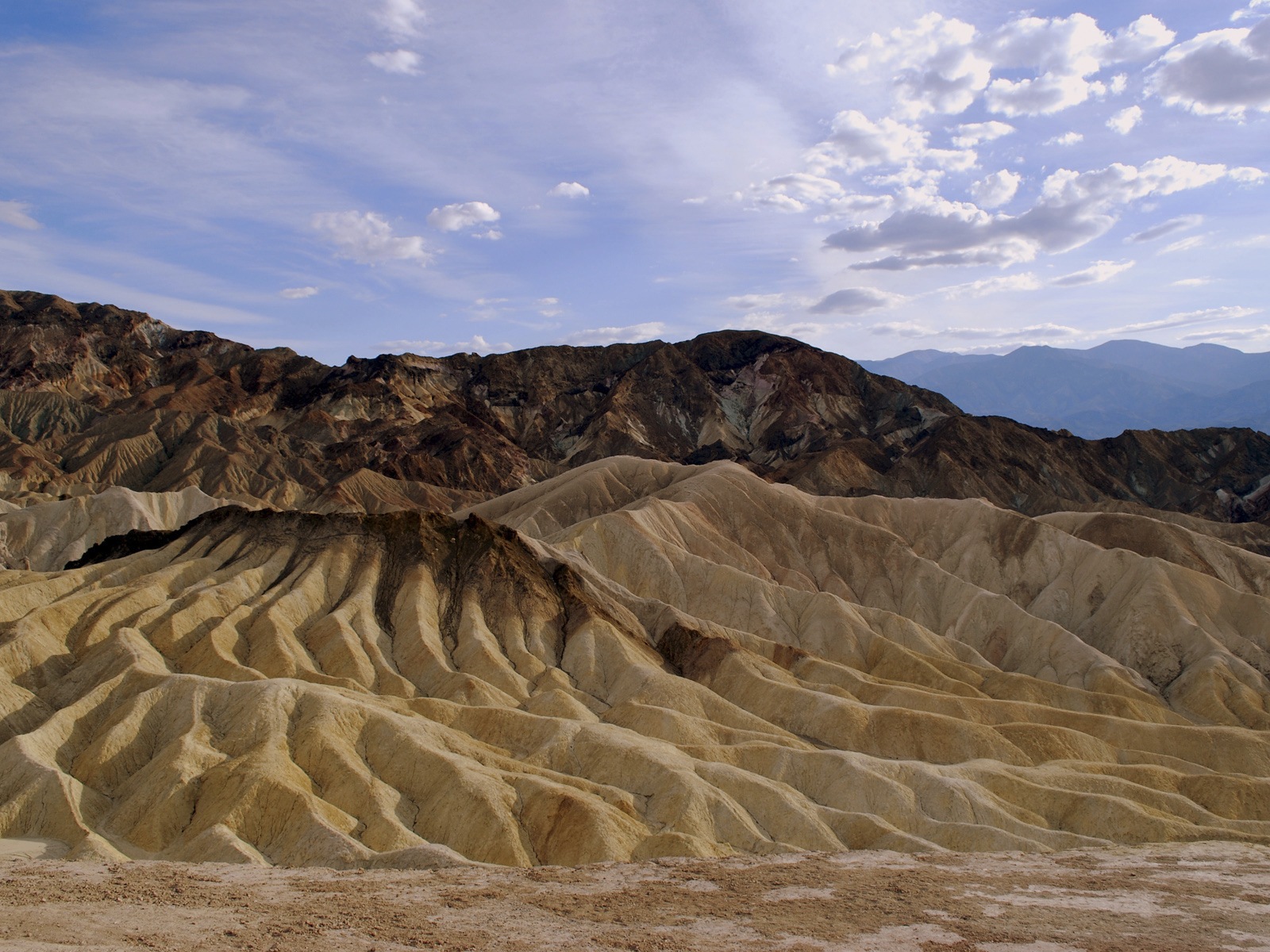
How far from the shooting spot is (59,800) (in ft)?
117

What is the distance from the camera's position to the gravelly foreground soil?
2408 cm

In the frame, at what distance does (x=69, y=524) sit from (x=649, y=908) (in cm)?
9208

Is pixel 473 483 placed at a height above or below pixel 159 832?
above

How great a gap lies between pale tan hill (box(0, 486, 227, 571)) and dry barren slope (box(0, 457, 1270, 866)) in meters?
35.4

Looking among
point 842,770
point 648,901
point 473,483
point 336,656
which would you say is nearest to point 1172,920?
point 648,901

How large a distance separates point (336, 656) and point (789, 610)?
38.1 metres

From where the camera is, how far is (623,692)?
59250 mm

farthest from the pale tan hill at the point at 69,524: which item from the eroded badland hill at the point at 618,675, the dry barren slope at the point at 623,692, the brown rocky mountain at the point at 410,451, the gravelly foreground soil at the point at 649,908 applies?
the gravelly foreground soil at the point at 649,908

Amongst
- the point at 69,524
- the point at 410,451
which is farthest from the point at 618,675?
the point at 410,451

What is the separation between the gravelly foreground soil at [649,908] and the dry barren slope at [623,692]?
480 cm

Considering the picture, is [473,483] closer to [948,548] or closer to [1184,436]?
[948,548]

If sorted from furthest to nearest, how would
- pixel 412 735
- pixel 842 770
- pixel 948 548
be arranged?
pixel 948 548
pixel 842 770
pixel 412 735

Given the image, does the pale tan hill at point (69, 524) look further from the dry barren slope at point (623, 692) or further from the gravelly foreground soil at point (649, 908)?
the gravelly foreground soil at point (649, 908)

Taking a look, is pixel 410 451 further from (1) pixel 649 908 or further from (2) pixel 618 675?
(1) pixel 649 908
